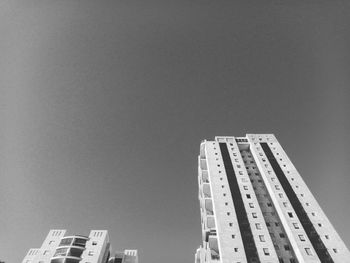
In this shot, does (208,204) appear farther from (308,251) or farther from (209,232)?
(308,251)

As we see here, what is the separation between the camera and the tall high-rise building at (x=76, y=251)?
46156 millimetres

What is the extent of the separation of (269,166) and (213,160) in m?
7.45

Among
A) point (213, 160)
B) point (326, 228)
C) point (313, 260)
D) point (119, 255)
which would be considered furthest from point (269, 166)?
point (119, 255)

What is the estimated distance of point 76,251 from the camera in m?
47.8

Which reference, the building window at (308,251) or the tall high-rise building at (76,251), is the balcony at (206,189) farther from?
the building window at (308,251)

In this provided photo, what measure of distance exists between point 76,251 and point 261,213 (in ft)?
71.1

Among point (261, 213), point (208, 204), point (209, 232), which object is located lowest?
point (261, 213)

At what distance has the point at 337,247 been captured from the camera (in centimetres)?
3762

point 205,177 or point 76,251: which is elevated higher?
point 205,177

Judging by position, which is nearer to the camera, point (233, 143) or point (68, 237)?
point (68, 237)

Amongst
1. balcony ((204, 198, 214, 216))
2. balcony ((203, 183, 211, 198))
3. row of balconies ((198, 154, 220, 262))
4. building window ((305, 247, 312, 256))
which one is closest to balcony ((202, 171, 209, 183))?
row of balconies ((198, 154, 220, 262))

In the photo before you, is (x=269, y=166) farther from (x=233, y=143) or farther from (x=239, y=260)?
(x=239, y=260)

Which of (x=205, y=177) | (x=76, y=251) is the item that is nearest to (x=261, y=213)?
(x=205, y=177)

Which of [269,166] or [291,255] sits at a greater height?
[269,166]
